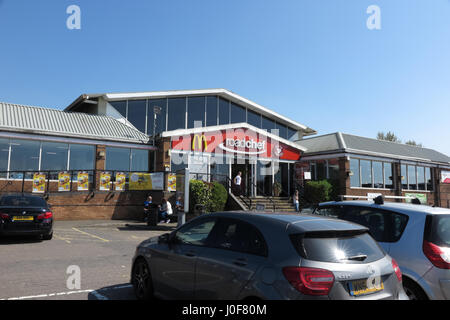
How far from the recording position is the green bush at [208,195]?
18281 millimetres

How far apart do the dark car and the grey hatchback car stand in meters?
7.50

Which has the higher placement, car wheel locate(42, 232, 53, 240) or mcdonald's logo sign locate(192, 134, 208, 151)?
mcdonald's logo sign locate(192, 134, 208, 151)

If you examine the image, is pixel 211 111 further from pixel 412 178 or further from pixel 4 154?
pixel 412 178

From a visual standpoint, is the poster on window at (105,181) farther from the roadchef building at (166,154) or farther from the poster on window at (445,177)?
the poster on window at (445,177)

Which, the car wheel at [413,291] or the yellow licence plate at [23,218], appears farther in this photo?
the yellow licence plate at [23,218]

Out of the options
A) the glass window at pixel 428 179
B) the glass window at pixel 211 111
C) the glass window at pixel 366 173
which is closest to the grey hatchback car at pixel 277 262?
the glass window at pixel 366 173

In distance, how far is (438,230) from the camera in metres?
4.45

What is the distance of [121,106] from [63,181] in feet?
26.1

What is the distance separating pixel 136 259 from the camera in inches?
212

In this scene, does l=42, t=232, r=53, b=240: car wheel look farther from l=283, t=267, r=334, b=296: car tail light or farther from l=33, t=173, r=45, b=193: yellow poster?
l=283, t=267, r=334, b=296: car tail light

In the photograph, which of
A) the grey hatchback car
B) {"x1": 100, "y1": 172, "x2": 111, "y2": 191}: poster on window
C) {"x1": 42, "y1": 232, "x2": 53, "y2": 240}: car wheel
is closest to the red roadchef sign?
{"x1": 100, "y1": 172, "x2": 111, "y2": 191}: poster on window

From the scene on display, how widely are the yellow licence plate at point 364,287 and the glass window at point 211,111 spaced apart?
76.8 feet

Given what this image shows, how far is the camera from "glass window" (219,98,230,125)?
2725 centimetres

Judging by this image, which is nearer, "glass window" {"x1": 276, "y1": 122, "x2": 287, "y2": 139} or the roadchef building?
the roadchef building
